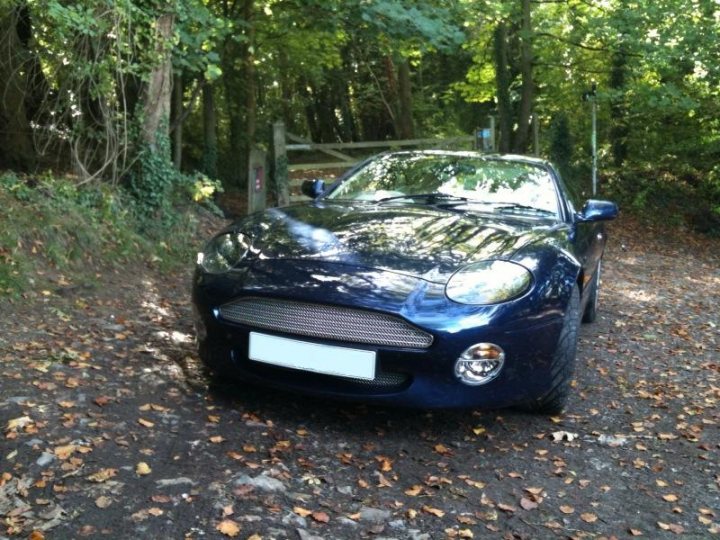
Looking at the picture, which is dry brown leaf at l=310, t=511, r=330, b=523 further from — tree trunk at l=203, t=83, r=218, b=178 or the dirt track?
tree trunk at l=203, t=83, r=218, b=178

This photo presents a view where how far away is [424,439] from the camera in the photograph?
3504mm

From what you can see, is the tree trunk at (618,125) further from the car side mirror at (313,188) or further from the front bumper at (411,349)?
the front bumper at (411,349)

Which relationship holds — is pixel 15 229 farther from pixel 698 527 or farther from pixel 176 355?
pixel 698 527

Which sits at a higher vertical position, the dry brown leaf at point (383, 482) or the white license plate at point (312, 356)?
the white license plate at point (312, 356)

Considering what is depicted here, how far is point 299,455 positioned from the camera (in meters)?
3.18

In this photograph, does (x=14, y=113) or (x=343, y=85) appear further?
(x=343, y=85)

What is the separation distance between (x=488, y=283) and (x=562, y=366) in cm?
67

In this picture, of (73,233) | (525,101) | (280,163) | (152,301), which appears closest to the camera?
(152,301)

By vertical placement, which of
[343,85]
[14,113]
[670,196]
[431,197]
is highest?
[343,85]

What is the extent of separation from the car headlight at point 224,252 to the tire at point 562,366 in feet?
5.40

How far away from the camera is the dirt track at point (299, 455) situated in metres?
2.64

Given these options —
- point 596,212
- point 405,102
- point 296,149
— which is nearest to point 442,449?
point 596,212

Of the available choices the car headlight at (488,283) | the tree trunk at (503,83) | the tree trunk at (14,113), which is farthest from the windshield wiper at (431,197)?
the tree trunk at (503,83)

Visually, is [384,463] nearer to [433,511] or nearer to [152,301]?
[433,511]
